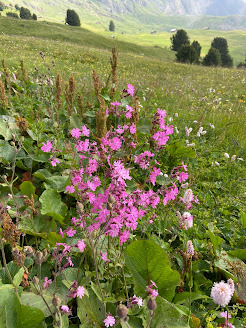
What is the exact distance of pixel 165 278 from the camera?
1708 mm

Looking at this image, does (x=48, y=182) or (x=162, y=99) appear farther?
(x=162, y=99)

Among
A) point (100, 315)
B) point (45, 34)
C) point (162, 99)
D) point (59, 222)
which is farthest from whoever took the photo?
point (45, 34)

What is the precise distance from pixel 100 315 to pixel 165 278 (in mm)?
497

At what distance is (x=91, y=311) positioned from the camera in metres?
1.50

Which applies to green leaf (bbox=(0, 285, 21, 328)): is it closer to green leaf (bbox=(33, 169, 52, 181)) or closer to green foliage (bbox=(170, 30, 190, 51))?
green leaf (bbox=(33, 169, 52, 181))

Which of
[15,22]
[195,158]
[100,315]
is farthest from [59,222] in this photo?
[15,22]

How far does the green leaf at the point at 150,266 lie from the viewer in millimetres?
1617

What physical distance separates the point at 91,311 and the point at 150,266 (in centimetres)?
47

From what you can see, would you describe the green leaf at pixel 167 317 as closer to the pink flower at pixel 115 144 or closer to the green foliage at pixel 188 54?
the pink flower at pixel 115 144

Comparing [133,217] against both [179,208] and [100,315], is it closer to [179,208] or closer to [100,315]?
[100,315]

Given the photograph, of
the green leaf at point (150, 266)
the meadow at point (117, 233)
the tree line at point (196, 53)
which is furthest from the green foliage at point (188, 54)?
the green leaf at point (150, 266)

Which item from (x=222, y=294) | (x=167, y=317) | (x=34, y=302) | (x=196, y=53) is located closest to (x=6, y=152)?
(x=34, y=302)

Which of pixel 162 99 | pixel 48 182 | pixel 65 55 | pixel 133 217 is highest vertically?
pixel 65 55

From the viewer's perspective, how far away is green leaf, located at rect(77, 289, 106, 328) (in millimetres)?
1460
